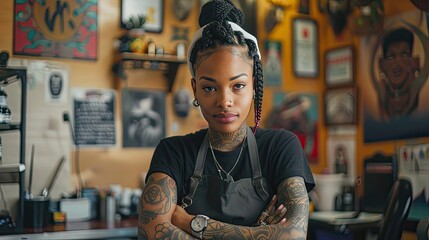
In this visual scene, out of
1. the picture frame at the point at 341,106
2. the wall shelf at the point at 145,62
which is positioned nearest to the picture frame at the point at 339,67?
the picture frame at the point at 341,106

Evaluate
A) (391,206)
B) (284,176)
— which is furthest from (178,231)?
(391,206)

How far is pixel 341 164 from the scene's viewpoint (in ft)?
16.9

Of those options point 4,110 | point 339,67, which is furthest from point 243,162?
point 339,67

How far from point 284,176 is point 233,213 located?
0.25m

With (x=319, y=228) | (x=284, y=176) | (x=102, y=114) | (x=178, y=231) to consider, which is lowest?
(x=319, y=228)

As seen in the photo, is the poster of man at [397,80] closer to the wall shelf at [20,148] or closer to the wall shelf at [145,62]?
the wall shelf at [145,62]

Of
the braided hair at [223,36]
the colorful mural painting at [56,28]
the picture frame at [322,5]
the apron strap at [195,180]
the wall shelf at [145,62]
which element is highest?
the picture frame at [322,5]

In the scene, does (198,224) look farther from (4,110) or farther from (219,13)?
(4,110)

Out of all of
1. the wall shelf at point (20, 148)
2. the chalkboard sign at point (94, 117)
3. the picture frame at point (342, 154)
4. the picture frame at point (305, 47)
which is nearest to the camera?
the wall shelf at point (20, 148)

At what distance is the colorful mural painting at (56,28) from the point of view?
4238mm

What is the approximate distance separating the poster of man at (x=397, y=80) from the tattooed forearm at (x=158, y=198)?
2766 millimetres

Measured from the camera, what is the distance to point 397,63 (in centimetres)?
455

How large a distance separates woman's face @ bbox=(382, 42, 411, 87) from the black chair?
1165 millimetres

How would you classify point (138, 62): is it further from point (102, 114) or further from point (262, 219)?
point (262, 219)
